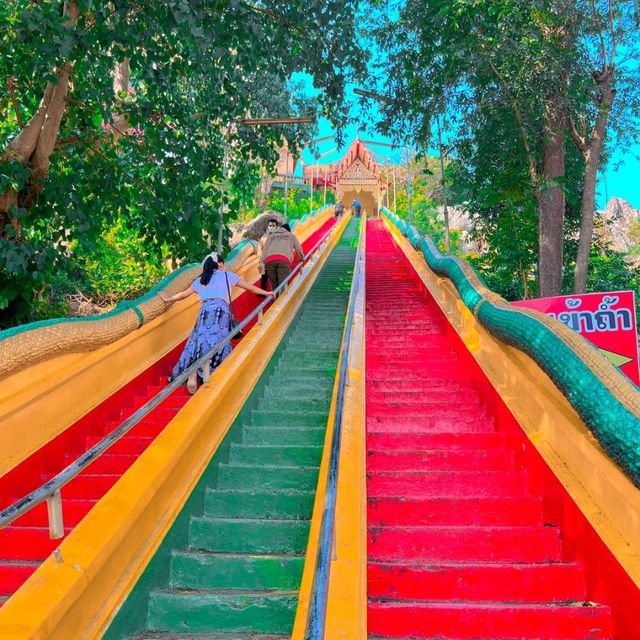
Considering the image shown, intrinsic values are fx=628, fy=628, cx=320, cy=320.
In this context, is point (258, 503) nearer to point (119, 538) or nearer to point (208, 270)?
point (119, 538)

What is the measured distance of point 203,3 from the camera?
5996 millimetres

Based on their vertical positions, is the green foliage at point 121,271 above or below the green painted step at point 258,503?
above

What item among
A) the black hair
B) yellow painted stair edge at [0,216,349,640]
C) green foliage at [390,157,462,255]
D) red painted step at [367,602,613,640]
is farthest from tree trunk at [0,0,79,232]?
green foliage at [390,157,462,255]

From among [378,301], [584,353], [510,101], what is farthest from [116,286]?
[584,353]

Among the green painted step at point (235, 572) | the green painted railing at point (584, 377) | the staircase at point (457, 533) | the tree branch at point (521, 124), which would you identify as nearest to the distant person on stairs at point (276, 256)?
Result: the staircase at point (457, 533)

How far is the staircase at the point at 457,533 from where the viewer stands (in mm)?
2828

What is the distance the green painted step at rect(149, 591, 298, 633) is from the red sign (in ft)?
15.5

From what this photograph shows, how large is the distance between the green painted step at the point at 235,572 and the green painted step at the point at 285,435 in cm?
146

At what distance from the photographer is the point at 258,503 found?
3.72 meters

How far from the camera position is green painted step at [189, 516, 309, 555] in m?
3.36

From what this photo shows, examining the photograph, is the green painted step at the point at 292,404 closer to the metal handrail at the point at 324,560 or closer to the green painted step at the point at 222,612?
the metal handrail at the point at 324,560

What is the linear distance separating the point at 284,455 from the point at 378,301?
578 centimetres

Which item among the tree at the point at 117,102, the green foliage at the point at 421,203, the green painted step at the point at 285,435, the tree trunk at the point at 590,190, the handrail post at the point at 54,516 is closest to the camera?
the handrail post at the point at 54,516

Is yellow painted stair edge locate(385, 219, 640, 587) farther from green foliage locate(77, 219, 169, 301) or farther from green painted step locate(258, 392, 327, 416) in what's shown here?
green foliage locate(77, 219, 169, 301)
